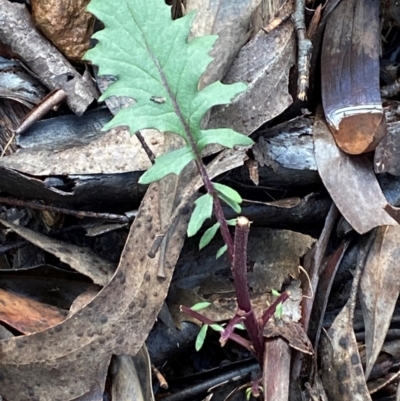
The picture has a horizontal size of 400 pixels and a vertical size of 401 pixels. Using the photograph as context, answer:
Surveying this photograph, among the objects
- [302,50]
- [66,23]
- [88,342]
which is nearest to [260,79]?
[302,50]

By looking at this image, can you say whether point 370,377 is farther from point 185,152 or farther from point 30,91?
point 30,91

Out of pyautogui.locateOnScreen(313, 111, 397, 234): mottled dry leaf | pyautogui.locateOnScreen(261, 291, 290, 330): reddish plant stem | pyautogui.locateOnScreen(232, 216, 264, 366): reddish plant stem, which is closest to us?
pyautogui.locateOnScreen(232, 216, 264, 366): reddish plant stem

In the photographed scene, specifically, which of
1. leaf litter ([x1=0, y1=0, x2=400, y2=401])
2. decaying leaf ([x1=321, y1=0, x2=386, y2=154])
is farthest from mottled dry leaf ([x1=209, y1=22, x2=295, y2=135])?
decaying leaf ([x1=321, y1=0, x2=386, y2=154])

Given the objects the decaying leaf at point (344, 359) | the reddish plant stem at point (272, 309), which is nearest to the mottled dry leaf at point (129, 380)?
the reddish plant stem at point (272, 309)

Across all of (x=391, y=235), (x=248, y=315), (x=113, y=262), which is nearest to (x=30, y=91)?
(x=113, y=262)

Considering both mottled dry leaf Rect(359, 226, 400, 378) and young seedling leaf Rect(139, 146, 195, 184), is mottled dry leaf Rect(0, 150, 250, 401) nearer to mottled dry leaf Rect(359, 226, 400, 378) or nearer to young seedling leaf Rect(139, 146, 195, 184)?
young seedling leaf Rect(139, 146, 195, 184)

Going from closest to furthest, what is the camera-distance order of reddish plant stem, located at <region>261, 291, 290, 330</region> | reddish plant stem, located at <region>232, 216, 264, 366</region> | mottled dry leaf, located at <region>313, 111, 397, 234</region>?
reddish plant stem, located at <region>232, 216, 264, 366</region>
reddish plant stem, located at <region>261, 291, 290, 330</region>
mottled dry leaf, located at <region>313, 111, 397, 234</region>

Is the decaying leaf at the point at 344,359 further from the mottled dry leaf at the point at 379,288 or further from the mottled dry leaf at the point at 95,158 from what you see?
the mottled dry leaf at the point at 95,158
